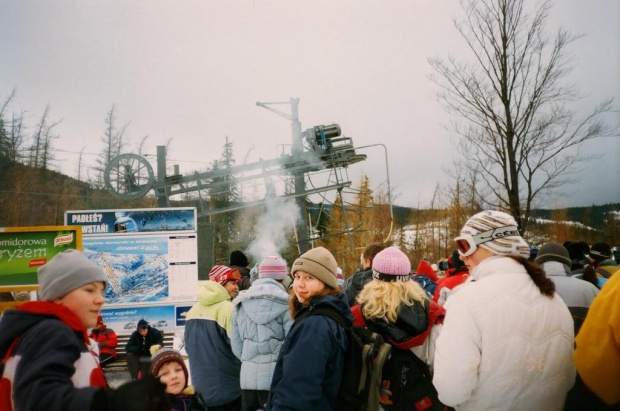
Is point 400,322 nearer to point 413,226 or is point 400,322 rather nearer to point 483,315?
point 483,315

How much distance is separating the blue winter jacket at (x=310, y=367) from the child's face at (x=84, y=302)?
3.62 feet

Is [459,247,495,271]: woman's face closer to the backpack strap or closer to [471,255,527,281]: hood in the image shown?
[471,255,527,281]: hood

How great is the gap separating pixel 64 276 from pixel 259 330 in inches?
92.0

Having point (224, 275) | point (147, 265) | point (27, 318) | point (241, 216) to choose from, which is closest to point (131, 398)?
point (27, 318)

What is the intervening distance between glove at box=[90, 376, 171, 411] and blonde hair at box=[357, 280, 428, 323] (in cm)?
178

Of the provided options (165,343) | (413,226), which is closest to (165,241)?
(165,343)

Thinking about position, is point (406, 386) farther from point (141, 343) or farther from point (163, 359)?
point (141, 343)

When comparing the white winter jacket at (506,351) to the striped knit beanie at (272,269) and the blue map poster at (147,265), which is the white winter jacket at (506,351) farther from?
the blue map poster at (147,265)

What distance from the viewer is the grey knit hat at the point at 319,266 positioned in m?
3.06

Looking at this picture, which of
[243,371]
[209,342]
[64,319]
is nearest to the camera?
[64,319]

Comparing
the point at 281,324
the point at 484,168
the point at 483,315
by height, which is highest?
the point at 484,168

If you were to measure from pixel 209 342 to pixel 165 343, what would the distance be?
4980mm

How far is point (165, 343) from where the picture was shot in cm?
905

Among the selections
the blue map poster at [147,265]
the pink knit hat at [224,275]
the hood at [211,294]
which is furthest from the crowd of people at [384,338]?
the blue map poster at [147,265]
